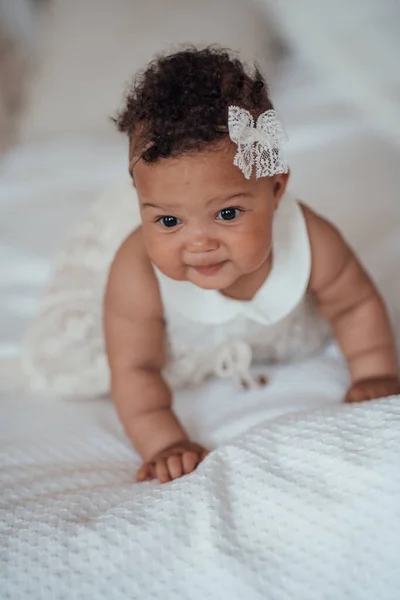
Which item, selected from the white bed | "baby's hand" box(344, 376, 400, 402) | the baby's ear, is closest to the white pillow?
the white bed

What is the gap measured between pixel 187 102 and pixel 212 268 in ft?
0.60

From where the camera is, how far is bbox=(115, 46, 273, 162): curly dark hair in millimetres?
711

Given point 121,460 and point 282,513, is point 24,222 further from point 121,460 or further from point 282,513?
point 282,513

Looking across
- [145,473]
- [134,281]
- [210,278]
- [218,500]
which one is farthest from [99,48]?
[218,500]

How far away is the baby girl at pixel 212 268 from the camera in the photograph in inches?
28.4

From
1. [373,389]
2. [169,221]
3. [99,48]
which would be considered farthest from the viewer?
[99,48]

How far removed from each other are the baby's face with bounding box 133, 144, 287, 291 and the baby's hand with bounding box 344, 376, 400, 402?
0.73 ft

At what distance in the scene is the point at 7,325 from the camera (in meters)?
1.11

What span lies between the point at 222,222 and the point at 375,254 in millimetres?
484

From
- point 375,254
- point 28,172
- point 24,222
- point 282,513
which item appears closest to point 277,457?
point 282,513

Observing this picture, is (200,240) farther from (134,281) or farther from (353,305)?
(353,305)

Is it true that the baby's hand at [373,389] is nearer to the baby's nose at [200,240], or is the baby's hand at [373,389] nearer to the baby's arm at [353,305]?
the baby's arm at [353,305]

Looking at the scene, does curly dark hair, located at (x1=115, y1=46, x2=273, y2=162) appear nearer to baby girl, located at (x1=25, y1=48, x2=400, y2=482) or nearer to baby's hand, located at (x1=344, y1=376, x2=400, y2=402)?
baby girl, located at (x1=25, y1=48, x2=400, y2=482)

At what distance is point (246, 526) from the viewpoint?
66 centimetres
